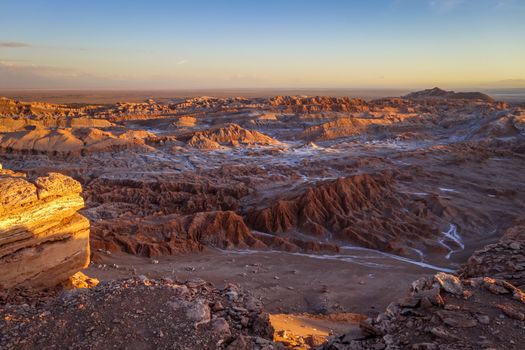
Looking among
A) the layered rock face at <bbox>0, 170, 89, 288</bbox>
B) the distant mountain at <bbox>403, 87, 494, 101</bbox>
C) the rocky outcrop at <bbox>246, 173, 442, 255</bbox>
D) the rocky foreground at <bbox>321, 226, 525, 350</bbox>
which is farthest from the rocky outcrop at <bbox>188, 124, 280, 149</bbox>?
the distant mountain at <bbox>403, 87, 494, 101</bbox>

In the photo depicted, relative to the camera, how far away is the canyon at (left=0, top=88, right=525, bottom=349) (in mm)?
6109

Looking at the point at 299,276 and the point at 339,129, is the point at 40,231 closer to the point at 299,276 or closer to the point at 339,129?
the point at 299,276

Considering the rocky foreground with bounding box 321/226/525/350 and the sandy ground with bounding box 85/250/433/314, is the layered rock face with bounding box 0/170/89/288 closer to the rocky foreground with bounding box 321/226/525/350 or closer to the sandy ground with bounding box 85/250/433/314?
the sandy ground with bounding box 85/250/433/314

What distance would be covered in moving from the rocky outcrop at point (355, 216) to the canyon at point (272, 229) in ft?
0.29

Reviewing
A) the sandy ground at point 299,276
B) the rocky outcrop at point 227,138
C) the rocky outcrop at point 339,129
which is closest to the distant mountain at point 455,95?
the rocky outcrop at point 339,129

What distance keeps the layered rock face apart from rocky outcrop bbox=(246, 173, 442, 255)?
495 inches

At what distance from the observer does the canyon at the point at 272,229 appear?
6.11 meters

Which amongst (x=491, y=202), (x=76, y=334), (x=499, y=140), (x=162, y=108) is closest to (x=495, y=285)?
(x=76, y=334)

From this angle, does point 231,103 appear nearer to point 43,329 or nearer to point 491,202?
point 491,202

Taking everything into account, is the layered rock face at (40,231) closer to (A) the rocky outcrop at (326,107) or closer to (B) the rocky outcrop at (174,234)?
(B) the rocky outcrop at (174,234)

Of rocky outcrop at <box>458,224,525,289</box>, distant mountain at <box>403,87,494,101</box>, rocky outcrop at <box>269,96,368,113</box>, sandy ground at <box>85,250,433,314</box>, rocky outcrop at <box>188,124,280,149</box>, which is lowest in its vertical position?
sandy ground at <box>85,250,433,314</box>

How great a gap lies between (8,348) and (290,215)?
1716cm

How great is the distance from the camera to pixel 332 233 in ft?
69.2

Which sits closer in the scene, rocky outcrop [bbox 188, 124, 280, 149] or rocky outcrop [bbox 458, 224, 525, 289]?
rocky outcrop [bbox 458, 224, 525, 289]
